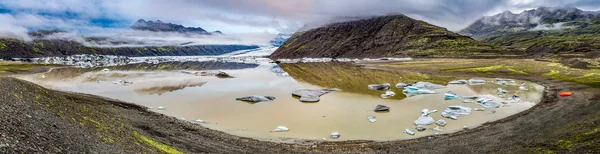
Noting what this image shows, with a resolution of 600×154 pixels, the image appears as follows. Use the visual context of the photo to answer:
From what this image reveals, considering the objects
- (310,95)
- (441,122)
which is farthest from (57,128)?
(310,95)

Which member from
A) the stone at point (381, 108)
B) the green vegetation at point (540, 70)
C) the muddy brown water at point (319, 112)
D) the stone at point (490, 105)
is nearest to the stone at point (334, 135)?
the muddy brown water at point (319, 112)

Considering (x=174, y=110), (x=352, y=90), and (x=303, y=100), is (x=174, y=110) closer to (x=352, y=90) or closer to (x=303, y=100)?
(x=303, y=100)

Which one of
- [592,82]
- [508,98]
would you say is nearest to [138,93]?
[508,98]

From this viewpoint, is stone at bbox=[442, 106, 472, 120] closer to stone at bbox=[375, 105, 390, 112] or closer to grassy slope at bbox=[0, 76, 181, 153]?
stone at bbox=[375, 105, 390, 112]

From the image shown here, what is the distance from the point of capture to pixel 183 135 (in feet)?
91.7

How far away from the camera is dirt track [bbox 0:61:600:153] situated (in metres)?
15.4

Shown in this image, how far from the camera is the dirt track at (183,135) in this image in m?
15.4

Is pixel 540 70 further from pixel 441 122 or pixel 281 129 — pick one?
pixel 281 129

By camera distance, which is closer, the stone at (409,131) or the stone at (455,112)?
the stone at (409,131)

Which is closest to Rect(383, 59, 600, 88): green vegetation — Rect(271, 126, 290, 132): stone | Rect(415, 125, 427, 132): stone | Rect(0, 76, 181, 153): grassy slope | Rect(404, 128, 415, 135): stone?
Rect(415, 125, 427, 132): stone

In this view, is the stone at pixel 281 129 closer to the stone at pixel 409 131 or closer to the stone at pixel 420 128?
the stone at pixel 409 131

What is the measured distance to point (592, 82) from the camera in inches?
2250

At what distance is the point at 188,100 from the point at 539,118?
4675cm

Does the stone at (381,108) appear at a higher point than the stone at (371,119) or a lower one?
higher
